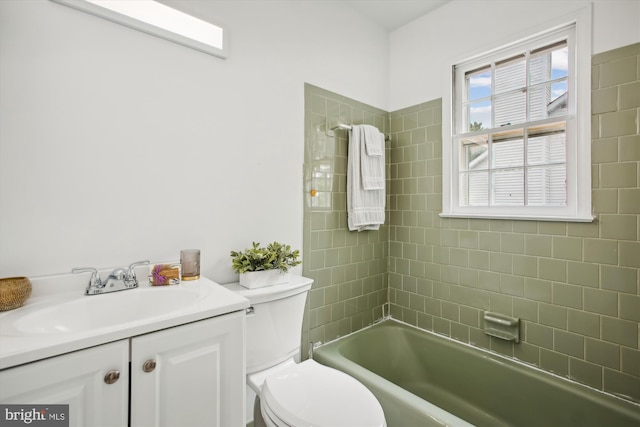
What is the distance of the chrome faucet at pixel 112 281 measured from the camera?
1126 millimetres

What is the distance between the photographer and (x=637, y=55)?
1.43 metres

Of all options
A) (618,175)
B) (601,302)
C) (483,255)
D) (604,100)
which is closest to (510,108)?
(604,100)

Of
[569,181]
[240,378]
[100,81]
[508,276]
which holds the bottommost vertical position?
[240,378]

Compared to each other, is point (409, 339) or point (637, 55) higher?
point (637, 55)

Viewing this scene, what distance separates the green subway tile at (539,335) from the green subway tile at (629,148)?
3.17 feet

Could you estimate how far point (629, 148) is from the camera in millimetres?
1441

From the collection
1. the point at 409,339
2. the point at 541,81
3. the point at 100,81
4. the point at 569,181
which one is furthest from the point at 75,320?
the point at 541,81

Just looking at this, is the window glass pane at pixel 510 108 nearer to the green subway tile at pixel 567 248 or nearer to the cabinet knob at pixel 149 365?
the green subway tile at pixel 567 248

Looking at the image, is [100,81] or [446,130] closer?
[100,81]

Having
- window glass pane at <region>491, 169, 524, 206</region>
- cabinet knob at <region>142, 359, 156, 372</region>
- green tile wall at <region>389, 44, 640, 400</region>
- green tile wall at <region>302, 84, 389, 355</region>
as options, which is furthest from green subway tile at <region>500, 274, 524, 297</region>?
cabinet knob at <region>142, 359, 156, 372</region>

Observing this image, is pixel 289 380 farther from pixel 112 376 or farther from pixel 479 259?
pixel 479 259

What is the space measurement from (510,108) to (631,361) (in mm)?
1497

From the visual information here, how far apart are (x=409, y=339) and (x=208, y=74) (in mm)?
2136

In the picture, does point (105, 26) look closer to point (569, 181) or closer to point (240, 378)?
point (240, 378)
